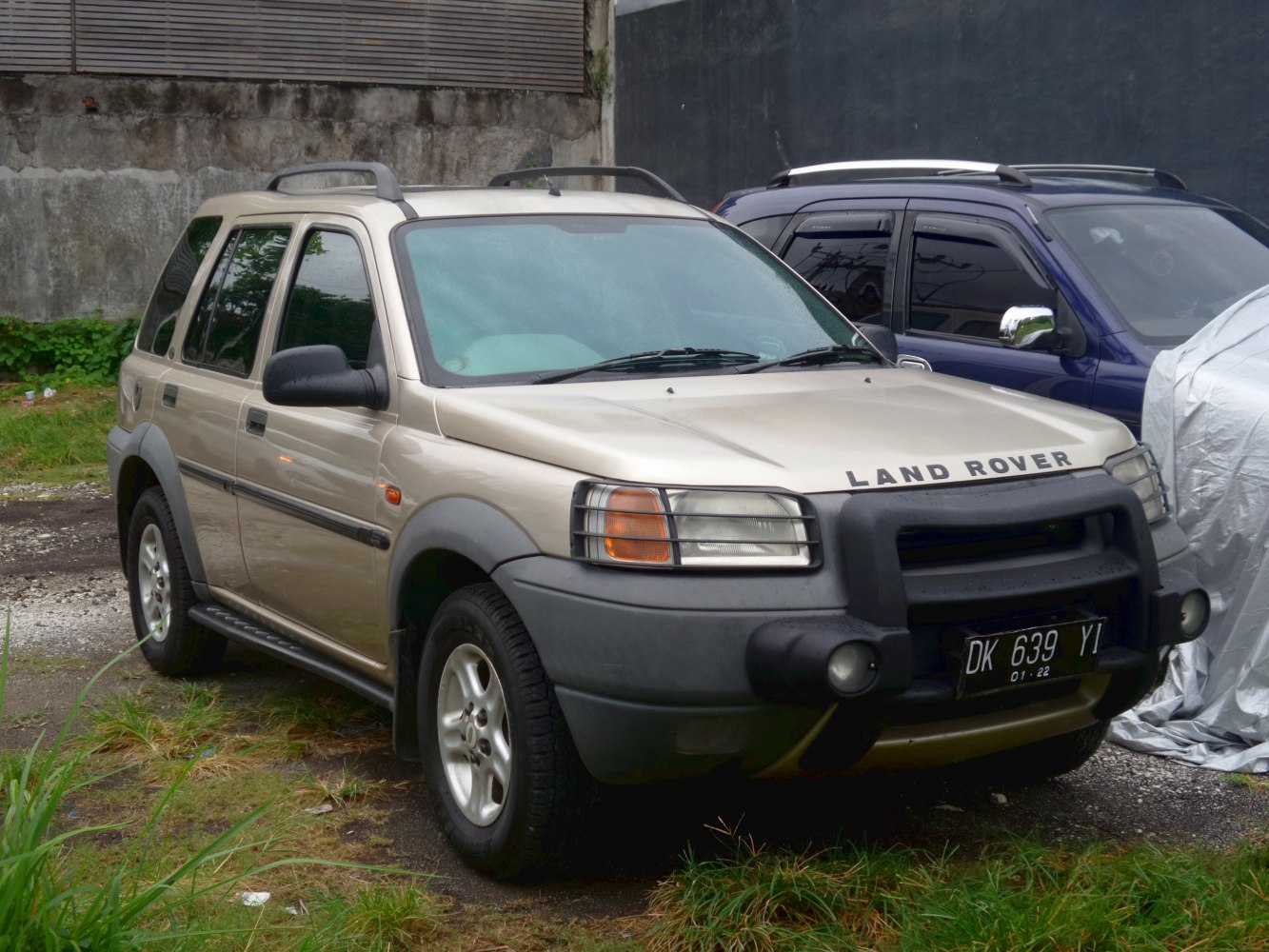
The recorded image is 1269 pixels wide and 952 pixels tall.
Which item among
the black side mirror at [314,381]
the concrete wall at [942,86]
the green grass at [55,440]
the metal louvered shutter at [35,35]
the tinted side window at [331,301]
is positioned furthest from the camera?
the metal louvered shutter at [35,35]

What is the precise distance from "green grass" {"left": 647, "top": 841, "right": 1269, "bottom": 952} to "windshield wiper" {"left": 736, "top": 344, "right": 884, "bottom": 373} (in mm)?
1454

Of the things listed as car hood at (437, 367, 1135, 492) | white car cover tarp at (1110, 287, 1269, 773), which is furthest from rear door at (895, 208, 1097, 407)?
car hood at (437, 367, 1135, 492)

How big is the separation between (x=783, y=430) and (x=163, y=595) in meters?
3.10

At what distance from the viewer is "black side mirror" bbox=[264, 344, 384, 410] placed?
4215 millimetres

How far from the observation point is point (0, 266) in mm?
13172

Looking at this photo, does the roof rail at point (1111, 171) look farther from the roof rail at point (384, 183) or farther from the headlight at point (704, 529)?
the headlight at point (704, 529)

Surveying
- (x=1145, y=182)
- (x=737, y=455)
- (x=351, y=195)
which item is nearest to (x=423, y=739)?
→ (x=737, y=455)

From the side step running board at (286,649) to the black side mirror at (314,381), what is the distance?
85 cm

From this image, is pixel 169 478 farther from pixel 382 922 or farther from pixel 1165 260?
pixel 1165 260

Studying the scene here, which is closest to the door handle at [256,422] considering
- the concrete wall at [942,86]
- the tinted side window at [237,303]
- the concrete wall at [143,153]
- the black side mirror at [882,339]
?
the tinted side window at [237,303]

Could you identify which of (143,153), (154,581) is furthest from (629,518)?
(143,153)

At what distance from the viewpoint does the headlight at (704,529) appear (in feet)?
11.2

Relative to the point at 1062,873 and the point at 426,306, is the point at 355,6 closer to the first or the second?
the point at 426,306

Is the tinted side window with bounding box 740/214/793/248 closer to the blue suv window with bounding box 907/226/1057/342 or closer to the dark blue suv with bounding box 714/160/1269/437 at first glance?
the dark blue suv with bounding box 714/160/1269/437
